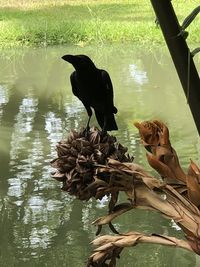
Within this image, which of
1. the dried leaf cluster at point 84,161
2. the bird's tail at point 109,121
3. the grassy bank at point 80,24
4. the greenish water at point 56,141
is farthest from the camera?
the grassy bank at point 80,24

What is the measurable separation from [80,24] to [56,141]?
386 centimetres

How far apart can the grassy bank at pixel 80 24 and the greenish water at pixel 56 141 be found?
0.57 metres

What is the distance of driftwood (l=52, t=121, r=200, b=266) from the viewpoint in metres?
0.46

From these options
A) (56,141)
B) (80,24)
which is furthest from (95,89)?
(80,24)

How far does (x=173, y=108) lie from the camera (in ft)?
11.6

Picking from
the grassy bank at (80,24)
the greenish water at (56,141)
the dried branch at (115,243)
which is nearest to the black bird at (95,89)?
the dried branch at (115,243)

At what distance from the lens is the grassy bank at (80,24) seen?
605 centimetres

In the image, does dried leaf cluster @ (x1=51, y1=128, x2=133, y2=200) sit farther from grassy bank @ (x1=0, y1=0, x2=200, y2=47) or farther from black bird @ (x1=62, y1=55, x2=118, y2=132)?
grassy bank @ (x1=0, y1=0, x2=200, y2=47)

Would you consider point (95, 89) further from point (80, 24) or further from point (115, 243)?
point (80, 24)

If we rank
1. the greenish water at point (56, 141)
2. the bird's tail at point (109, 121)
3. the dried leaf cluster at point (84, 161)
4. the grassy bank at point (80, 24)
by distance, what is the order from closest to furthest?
the dried leaf cluster at point (84, 161) → the bird's tail at point (109, 121) → the greenish water at point (56, 141) → the grassy bank at point (80, 24)

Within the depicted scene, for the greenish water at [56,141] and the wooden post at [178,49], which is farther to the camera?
the greenish water at [56,141]

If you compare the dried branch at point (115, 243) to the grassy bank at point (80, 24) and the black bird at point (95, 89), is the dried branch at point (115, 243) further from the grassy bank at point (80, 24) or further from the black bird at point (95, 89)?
the grassy bank at point (80, 24)

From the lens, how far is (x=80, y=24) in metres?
6.47

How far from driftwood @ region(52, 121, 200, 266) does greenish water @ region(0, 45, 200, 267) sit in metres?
0.52
